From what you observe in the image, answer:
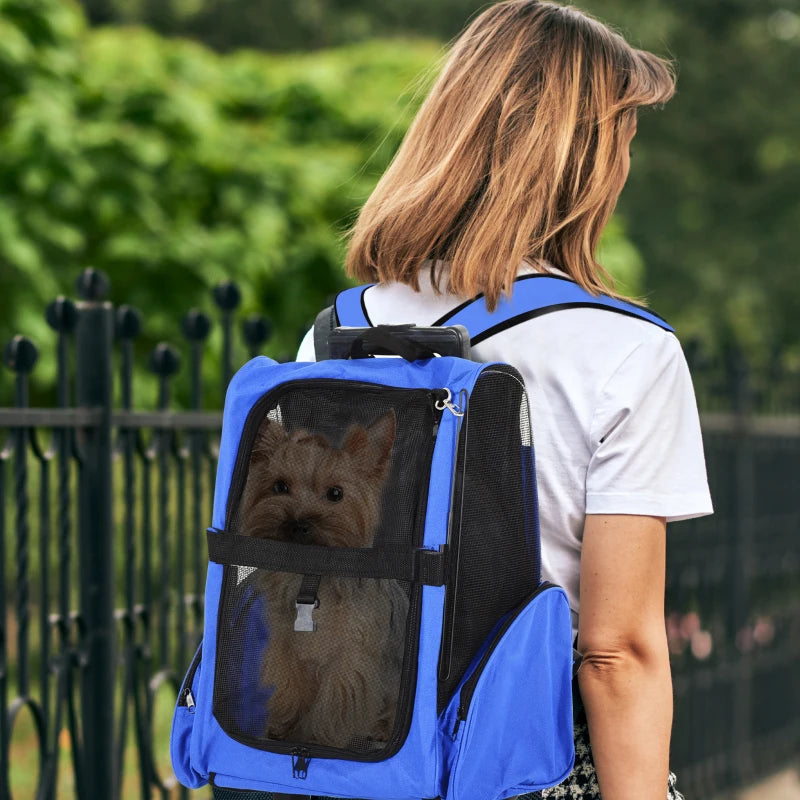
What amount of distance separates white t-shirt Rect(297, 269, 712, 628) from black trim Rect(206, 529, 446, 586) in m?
0.24

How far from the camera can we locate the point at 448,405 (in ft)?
4.64

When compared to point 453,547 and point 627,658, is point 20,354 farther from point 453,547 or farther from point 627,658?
point 627,658

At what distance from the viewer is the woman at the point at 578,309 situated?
149 centimetres

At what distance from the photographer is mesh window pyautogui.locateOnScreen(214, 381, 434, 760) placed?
4.63ft

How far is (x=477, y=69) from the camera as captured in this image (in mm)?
1666

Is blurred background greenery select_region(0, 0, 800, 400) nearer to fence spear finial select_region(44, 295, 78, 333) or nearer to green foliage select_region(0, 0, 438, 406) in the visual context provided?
green foliage select_region(0, 0, 438, 406)

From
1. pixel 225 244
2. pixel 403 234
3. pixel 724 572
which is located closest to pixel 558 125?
pixel 403 234

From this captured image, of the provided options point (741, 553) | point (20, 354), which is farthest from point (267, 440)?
point (741, 553)

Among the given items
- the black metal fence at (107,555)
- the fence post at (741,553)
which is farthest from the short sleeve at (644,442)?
the fence post at (741,553)

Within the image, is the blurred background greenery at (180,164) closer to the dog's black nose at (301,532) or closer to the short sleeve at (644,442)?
the short sleeve at (644,442)

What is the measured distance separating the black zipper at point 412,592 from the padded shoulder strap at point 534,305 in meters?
0.17

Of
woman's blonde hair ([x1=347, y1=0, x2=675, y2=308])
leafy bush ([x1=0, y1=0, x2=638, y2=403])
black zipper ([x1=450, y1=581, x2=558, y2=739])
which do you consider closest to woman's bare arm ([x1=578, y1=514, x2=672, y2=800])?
black zipper ([x1=450, y1=581, x2=558, y2=739])

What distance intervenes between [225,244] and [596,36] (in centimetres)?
570

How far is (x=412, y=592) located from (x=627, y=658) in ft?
1.00
